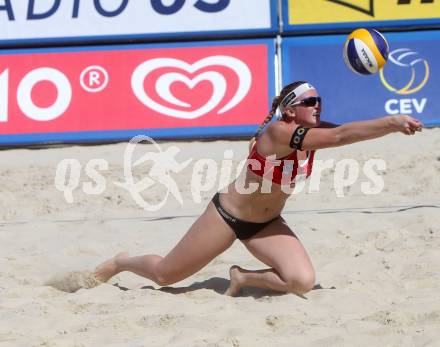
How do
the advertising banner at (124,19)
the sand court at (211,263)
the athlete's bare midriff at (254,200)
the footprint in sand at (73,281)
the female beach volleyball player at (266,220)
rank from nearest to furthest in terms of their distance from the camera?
the sand court at (211,263), the female beach volleyball player at (266,220), the athlete's bare midriff at (254,200), the footprint in sand at (73,281), the advertising banner at (124,19)

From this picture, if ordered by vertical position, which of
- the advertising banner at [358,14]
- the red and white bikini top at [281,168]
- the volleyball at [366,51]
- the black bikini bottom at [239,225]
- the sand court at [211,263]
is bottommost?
the sand court at [211,263]

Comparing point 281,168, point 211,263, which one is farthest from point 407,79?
point 281,168

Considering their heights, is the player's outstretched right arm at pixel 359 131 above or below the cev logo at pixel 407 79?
above

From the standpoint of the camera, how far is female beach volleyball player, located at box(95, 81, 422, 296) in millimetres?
4773

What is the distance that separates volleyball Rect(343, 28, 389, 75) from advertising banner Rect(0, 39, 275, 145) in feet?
11.4

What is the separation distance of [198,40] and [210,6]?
0.34 metres

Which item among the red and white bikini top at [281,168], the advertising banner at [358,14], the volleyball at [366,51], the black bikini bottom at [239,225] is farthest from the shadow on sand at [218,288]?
the advertising banner at [358,14]

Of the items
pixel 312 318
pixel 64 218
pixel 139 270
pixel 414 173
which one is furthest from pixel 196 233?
pixel 414 173

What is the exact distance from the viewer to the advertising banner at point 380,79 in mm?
8414

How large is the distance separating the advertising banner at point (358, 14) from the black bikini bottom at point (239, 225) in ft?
12.6

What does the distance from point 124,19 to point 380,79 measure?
2467 mm

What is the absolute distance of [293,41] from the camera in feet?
27.9

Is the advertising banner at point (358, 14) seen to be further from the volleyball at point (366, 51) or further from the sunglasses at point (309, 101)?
the sunglasses at point (309, 101)

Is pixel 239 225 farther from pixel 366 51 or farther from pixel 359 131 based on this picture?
pixel 366 51
